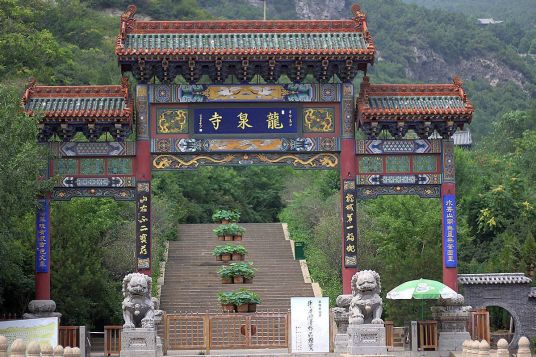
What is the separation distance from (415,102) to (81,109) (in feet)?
20.4

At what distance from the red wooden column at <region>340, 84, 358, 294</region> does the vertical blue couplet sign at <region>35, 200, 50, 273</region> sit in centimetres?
544

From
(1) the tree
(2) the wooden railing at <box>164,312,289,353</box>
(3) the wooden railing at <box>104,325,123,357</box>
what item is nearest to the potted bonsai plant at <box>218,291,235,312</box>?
(2) the wooden railing at <box>164,312,289,353</box>

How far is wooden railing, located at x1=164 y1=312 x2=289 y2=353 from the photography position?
24.4 meters

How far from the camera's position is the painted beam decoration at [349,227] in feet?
81.9

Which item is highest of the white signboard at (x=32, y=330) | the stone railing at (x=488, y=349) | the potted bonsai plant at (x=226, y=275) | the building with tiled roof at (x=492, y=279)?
the potted bonsai plant at (x=226, y=275)

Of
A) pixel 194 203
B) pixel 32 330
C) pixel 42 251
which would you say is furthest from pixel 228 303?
pixel 194 203

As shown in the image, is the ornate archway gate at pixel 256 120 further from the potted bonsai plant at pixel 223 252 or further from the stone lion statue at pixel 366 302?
the potted bonsai plant at pixel 223 252

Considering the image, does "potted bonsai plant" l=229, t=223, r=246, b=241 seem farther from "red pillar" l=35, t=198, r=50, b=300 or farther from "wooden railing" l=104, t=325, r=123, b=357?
"red pillar" l=35, t=198, r=50, b=300

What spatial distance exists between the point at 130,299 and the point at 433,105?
6.73 metres

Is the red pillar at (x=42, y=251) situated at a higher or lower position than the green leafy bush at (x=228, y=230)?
lower

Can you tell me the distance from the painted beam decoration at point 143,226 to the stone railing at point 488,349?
6.05m

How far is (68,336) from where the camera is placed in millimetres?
24188

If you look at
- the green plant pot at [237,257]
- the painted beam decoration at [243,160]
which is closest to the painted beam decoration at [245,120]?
the painted beam decoration at [243,160]

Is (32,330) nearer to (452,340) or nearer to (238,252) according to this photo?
(452,340)
